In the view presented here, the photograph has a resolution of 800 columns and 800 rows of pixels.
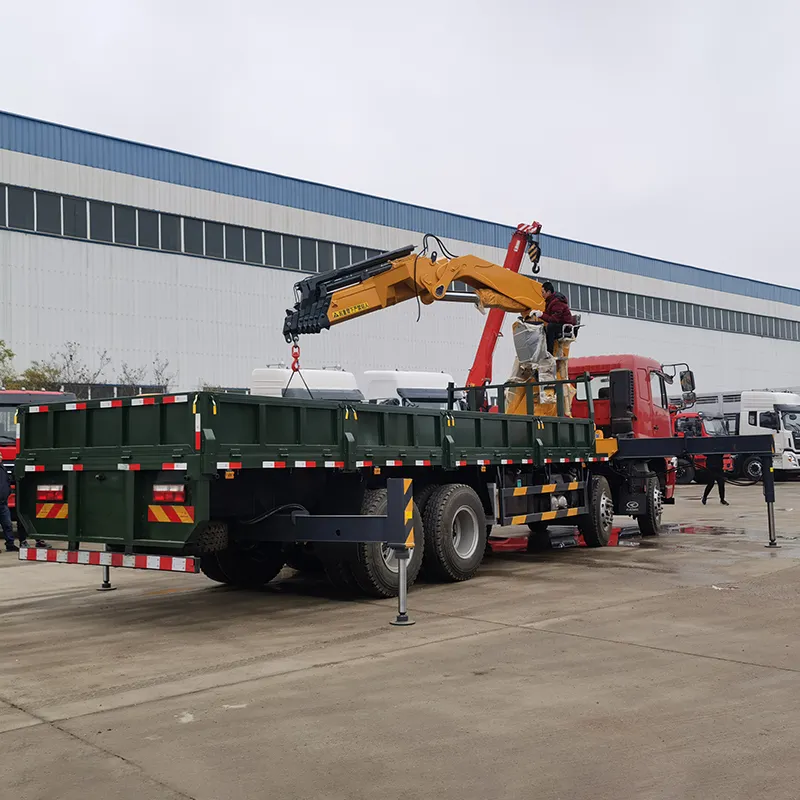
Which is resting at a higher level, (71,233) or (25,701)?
(71,233)

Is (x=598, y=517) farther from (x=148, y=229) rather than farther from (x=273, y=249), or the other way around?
(x=273, y=249)

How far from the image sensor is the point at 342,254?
3969 cm

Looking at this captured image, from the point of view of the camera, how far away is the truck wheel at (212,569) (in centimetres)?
1056

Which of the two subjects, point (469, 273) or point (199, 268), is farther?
point (199, 268)

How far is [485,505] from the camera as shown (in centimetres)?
1166

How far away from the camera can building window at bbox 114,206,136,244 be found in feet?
109

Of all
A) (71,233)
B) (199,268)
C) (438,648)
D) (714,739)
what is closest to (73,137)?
(71,233)

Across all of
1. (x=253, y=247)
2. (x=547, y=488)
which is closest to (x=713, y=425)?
(x=253, y=247)

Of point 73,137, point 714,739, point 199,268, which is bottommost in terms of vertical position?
point 714,739

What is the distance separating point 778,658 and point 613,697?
5.42ft

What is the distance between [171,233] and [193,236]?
932 mm

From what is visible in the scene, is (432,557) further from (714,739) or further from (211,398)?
(714,739)

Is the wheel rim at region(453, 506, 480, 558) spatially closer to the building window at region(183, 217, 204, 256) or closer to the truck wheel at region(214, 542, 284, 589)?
the truck wheel at region(214, 542, 284, 589)

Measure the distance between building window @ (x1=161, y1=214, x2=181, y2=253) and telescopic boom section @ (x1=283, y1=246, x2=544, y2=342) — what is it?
2302 centimetres
